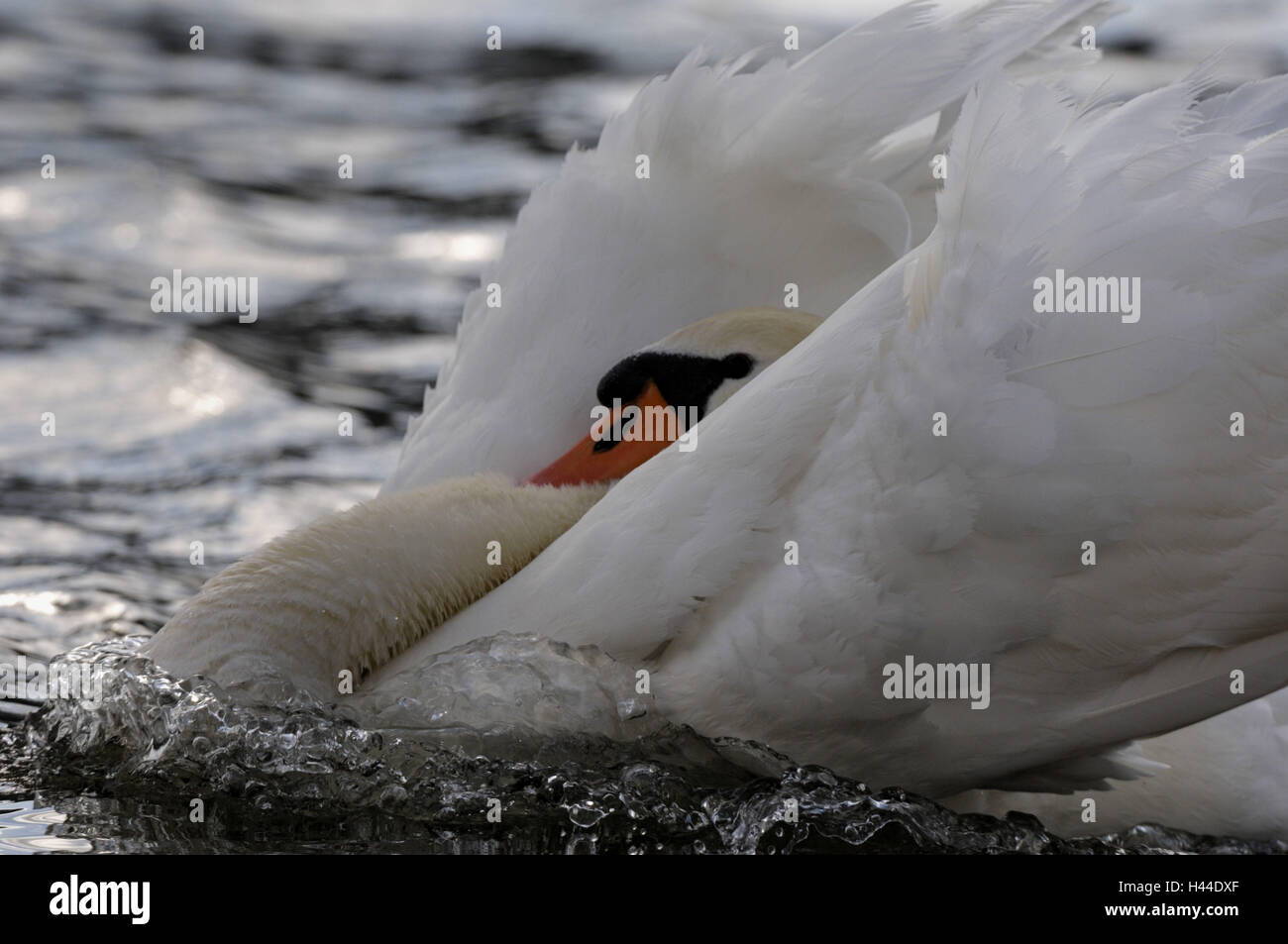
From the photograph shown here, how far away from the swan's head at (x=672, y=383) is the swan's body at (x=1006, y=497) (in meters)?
0.63

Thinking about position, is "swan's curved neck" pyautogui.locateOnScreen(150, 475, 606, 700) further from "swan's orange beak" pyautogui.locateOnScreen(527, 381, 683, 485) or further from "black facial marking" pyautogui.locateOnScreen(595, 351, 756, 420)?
"black facial marking" pyautogui.locateOnScreen(595, 351, 756, 420)

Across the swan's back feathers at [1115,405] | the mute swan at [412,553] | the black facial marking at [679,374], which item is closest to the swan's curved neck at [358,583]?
the mute swan at [412,553]

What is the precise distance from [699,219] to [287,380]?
9.00 feet

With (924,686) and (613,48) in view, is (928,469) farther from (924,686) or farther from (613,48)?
(613,48)

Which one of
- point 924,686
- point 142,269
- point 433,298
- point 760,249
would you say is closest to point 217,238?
point 142,269

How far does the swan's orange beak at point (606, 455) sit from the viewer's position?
4.44 metres

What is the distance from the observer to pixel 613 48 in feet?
32.1

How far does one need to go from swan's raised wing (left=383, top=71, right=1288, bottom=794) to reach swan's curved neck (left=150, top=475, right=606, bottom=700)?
58cm

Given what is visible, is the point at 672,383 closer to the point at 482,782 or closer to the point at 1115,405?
the point at 482,782

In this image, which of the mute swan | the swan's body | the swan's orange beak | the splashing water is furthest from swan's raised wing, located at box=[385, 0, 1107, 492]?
the splashing water

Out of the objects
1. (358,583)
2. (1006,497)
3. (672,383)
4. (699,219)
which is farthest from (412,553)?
(1006,497)

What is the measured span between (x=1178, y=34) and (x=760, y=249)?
18.4ft

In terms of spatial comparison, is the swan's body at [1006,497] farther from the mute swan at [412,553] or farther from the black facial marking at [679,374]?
the black facial marking at [679,374]

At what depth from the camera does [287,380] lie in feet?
23.3
